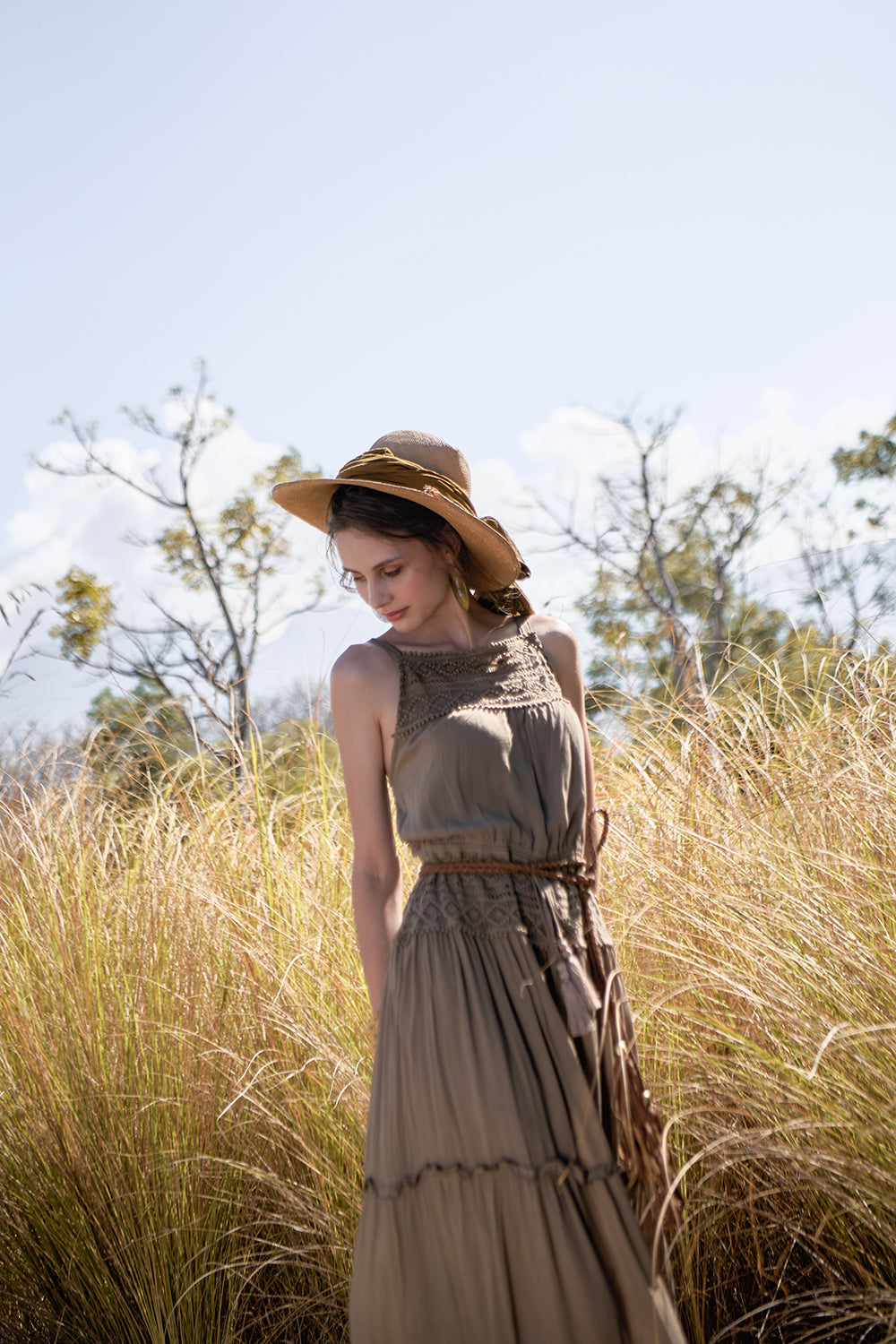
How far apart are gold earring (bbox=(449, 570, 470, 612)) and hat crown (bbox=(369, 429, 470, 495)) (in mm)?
172

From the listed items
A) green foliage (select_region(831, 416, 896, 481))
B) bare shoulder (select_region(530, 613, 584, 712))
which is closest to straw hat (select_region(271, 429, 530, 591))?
bare shoulder (select_region(530, 613, 584, 712))

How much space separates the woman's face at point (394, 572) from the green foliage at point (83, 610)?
48.6 feet

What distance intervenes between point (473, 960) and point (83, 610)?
15995 mm

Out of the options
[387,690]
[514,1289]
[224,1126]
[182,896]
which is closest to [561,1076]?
[514,1289]

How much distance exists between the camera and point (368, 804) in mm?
1832

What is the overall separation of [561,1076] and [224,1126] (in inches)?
52.3

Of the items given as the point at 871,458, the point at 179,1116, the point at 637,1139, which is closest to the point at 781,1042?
the point at 637,1139

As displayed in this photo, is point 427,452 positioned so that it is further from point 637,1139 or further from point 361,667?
point 637,1139

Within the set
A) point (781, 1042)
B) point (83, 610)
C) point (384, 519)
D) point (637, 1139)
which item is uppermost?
point (83, 610)

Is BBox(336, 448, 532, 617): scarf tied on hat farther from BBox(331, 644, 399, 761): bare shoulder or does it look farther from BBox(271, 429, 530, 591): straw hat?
BBox(331, 644, 399, 761): bare shoulder

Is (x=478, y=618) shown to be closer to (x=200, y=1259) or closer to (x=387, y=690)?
(x=387, y=690)

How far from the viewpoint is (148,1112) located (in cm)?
260

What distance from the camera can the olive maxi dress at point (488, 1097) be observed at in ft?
4.94

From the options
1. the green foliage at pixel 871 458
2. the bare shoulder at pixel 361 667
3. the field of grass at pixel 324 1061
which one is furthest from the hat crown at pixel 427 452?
the green foliage at pixel 871 458
